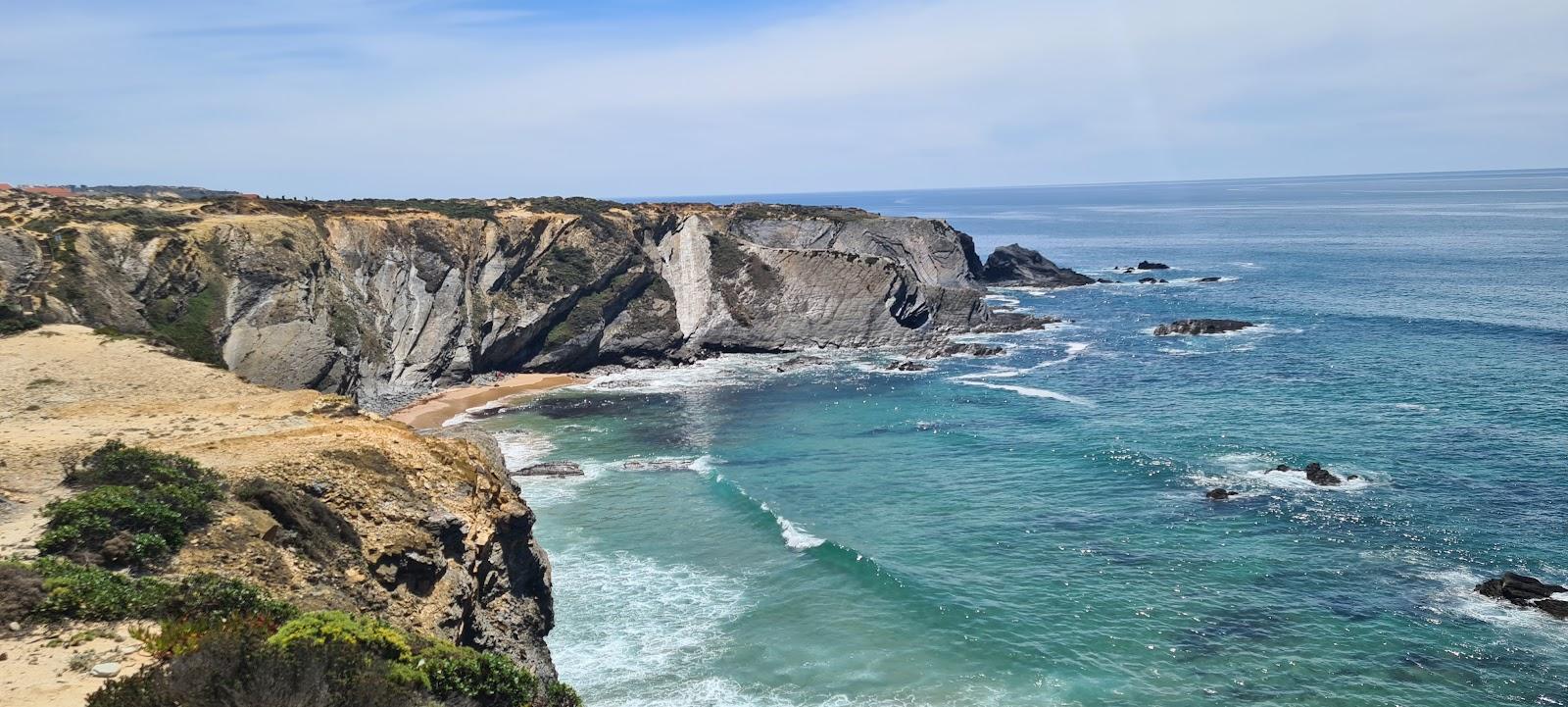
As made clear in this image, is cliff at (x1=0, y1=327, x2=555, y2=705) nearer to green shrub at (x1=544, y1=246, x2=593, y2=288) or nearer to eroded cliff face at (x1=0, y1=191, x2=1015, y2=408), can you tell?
eroded cliff face at (x1=0, y1=191, x2=1015, y2=408)

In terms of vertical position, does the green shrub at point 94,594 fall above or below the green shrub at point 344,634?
above

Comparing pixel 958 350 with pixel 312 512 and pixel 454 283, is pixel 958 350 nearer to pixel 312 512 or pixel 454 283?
pixel 454 283

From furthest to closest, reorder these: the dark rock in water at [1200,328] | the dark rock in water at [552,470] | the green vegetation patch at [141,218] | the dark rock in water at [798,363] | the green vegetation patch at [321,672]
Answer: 1. the dark rock in water at [1200,328]
2. the dark rock in water at [798,363]
3. the green vegetation patch at [141,218]
4. the dark rock in water at [552,470]
5. the green vegetation patch at [321,672]

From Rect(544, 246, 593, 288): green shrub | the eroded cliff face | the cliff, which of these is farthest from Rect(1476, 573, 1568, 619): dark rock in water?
Rect(544, 246, 593, 288): green shrub

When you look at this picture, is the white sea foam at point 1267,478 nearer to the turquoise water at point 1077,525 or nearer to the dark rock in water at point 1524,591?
the turquoise water at point 1077,525

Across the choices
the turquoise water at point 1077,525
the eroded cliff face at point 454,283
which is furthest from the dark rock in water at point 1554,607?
the eroded cliff face at point 454,283

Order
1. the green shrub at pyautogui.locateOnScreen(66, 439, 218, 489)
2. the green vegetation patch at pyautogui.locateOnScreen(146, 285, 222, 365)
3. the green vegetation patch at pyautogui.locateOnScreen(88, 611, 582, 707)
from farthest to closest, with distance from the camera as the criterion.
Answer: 1. the green vegetation patch at pyautogui.locateOnScreen(146, 285, 222, 365)
2. the green shrub at pyautogui.locateOnScreen(66, 439, 218, 489)
3. the green vegetation patch at pyautogui.locateOnScreen(88, 611, 582, 707)

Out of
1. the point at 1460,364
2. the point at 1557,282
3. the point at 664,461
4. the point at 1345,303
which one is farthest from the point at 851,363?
the point at 1557,282
